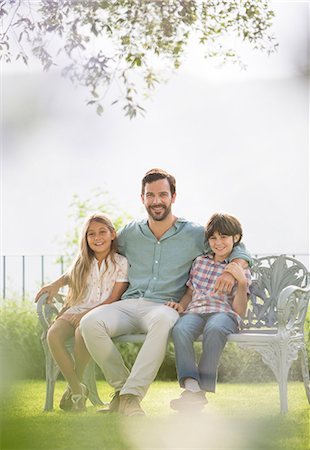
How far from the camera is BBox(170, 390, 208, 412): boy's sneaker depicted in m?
3.40

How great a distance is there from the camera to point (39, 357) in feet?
16.9

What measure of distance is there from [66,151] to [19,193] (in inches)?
17.5

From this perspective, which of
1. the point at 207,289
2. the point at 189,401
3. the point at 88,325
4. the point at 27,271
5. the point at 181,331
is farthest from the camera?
the point at 27,271

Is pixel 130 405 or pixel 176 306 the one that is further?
pixel 176 306

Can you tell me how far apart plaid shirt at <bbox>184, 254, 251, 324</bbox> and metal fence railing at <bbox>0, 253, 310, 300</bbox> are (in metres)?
2.07

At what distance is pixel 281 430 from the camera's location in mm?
3363

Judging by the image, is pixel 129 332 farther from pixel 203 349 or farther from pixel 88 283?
pixel 203 349

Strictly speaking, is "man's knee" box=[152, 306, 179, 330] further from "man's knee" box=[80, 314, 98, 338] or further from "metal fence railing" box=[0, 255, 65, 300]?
"metal fence railing" box=[0, 255, 65, 300]

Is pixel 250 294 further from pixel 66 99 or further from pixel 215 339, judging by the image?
pixel 66 99

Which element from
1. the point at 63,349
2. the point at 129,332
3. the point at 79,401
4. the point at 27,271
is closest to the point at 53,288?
the point at 63,349

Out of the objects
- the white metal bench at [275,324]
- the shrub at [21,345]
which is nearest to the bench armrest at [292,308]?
the white metal bench at [275,324]

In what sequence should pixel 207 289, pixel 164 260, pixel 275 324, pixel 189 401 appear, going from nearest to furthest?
pixel 189 401 < pixel 207 289 < pixel 164 260 < pixel 275 324

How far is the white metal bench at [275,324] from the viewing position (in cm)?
357

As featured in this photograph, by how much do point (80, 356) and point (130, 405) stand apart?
445 millimetres
